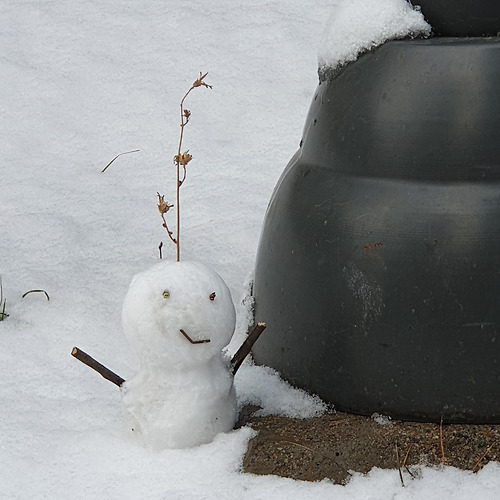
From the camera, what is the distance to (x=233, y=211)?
10.2 ft

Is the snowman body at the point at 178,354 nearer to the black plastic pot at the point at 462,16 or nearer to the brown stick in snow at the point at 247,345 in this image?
the brown stick in snow at the point at 247,345

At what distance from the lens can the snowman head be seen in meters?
1.86

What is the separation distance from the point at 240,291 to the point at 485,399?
93cm

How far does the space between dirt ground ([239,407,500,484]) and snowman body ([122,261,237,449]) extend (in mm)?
125

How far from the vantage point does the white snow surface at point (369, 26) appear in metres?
2.04

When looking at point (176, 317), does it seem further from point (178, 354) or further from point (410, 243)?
point (410, 243)

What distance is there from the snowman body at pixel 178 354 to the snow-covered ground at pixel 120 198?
0.14ft

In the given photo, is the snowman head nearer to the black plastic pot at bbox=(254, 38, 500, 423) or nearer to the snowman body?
the snowman body

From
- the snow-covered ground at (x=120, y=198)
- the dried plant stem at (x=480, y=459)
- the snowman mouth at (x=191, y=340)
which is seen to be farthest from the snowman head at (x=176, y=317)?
the dried plant stem at (x=480, y=459)

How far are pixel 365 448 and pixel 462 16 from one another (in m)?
0.93

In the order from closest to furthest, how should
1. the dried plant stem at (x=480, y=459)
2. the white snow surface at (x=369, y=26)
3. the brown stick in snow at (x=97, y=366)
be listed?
1. the dried plant stem at (x=480, y=459)
2. the brown stick in snow at (x=97, y=366)
3. the white snow surface at (x=369, y=26)

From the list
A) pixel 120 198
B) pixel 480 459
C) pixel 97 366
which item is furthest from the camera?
pixel 120 198

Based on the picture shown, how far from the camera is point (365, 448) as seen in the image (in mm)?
1872

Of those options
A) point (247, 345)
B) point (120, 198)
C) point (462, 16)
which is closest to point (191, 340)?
point (247, 345)
